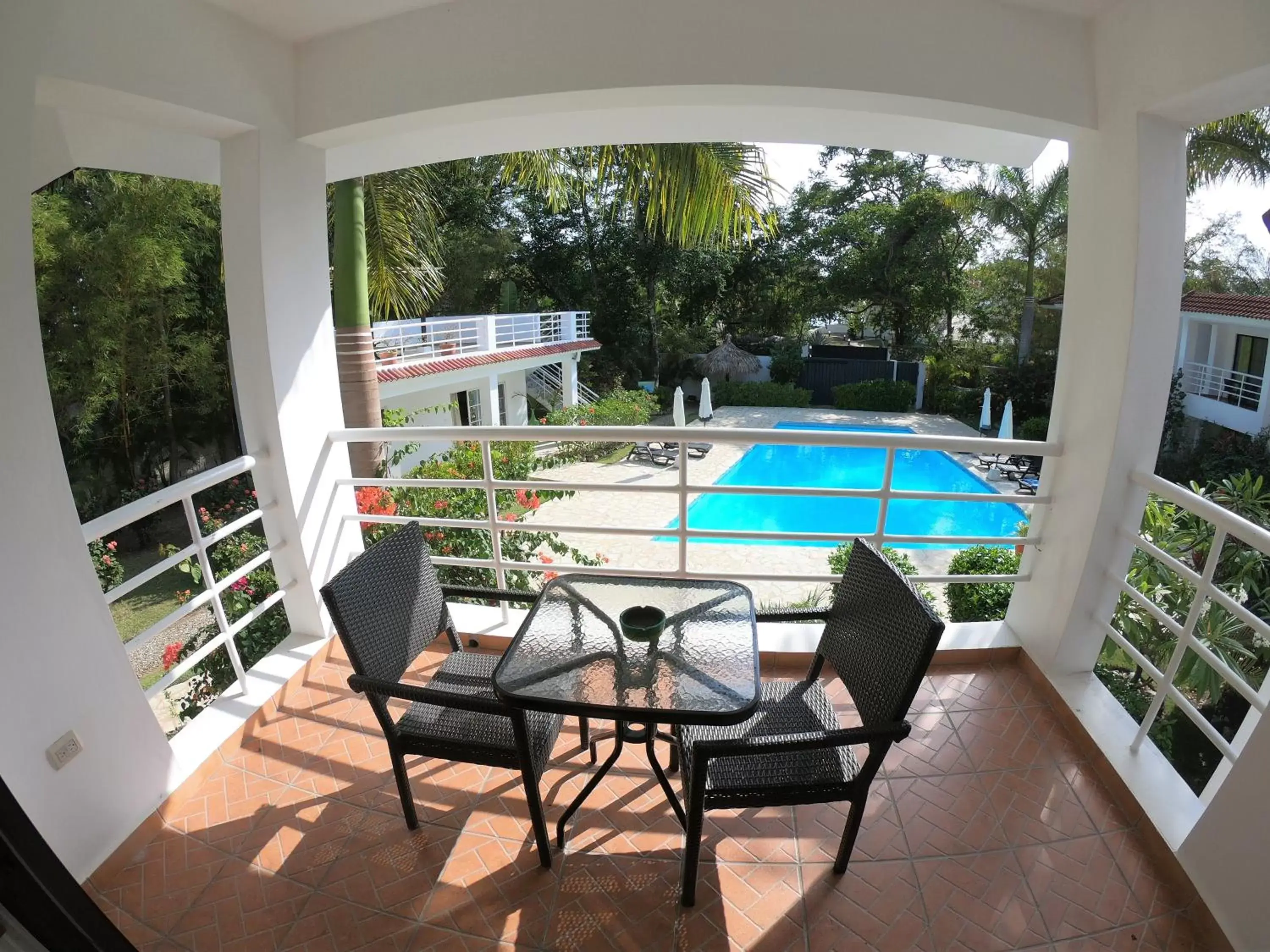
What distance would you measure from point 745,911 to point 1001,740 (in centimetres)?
124

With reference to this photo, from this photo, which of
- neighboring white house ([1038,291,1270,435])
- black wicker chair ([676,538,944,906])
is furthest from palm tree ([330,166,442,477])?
neighboring white house ([1038,291,1270,435])

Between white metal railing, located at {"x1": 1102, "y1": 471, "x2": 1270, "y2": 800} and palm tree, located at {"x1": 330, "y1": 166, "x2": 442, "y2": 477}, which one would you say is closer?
white metal railing, located at {"x1": 1102, "y1": 471, "x2": 1270, "y2": 800}

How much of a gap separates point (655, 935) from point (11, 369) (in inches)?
86.4

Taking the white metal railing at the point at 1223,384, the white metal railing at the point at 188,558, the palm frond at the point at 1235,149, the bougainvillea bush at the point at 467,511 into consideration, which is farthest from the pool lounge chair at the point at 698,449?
the white metal railing at the point at 188,558

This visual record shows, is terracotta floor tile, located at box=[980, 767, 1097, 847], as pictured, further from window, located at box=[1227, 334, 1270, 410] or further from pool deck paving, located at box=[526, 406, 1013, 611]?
window, located at box=[1227, 334, 1270, 410]

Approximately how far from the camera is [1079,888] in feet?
6.07

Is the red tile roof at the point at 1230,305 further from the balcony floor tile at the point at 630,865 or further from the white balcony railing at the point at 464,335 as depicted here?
the balcony floor tile at the point at 630,865

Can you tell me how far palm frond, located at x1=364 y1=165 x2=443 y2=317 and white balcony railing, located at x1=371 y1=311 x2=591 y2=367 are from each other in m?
2.55

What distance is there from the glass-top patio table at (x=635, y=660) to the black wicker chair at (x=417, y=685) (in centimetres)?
12

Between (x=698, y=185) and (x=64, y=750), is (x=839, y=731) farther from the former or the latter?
(x=698, y=185)

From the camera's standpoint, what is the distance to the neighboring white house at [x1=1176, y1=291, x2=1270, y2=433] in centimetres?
1098

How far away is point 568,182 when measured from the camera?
6.55 metres

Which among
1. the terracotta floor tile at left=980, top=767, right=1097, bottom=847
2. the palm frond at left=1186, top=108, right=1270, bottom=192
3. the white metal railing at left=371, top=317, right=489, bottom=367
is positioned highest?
the palm frond at left=1186, top=108, right=1270, bottom=192

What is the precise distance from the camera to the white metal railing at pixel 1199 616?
1792 mm
